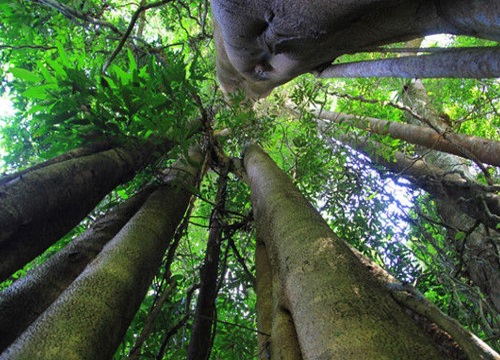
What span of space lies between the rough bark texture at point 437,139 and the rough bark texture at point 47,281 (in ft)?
8.46

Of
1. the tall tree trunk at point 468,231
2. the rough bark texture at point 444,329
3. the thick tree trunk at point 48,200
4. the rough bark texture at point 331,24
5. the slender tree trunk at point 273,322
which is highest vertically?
the tall tree trunk at point 468,231

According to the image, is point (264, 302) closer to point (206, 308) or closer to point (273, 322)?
point (273, 322)

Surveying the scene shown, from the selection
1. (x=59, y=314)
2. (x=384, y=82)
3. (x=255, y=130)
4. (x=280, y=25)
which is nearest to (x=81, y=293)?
(x=59, y=314)

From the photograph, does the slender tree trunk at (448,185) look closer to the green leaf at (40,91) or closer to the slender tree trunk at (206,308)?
the slender tree trunk at (206,308)

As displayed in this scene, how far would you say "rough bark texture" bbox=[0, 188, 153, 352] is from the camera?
4.26 feet

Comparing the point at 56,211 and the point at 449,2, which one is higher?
the point at 449,2

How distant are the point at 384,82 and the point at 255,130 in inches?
139

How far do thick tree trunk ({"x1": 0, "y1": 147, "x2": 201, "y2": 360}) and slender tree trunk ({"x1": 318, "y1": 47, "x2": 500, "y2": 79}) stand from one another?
66.4 inches

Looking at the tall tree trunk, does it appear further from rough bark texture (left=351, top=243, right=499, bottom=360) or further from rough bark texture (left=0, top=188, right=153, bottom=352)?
rough bark texture (left=0, top=188, right=153, bottom=352)

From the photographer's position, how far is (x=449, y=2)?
1253mm

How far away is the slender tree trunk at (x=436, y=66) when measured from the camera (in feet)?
4.80

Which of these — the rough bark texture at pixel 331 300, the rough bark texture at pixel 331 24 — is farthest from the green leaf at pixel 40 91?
the rough bark texture at pixel 331 300

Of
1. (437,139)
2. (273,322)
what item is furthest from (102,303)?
(437,139)

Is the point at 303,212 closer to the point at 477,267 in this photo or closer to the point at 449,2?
the point at 449,2
